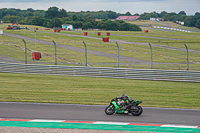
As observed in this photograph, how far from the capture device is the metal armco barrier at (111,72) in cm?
2059

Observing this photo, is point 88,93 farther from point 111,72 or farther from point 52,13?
point 52,13

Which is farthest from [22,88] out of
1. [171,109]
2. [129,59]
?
[129,59]

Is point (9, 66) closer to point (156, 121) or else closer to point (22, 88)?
point (22, 88)

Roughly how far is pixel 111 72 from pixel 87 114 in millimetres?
11024

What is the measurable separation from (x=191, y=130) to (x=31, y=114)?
17.0 feet

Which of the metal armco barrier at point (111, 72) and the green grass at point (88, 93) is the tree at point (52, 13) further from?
the green grass at point (88, 93)

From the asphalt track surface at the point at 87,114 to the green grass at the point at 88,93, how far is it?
0.85 metres

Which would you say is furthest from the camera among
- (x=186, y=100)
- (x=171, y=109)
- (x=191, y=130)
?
(x=186, y=100)

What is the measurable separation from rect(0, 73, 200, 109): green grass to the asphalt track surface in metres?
0.85

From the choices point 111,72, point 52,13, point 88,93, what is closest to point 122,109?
point 88,93

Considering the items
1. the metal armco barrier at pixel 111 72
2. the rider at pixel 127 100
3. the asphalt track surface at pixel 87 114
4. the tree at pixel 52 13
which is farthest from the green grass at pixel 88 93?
the tree at pixel 52 13

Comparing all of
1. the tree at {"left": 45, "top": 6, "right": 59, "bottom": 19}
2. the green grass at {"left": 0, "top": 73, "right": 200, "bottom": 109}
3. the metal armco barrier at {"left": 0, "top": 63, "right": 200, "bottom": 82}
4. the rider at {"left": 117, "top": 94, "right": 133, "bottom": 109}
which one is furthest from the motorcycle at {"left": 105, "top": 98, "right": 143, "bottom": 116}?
the tree at {"left": 45, "top": 6, "right": 59, "bottom": 19}

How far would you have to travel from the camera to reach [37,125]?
30.8 ft

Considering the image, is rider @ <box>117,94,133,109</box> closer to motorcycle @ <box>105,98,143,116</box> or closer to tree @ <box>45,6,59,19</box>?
motorcycle @ <box>105,98,143,116</box>
